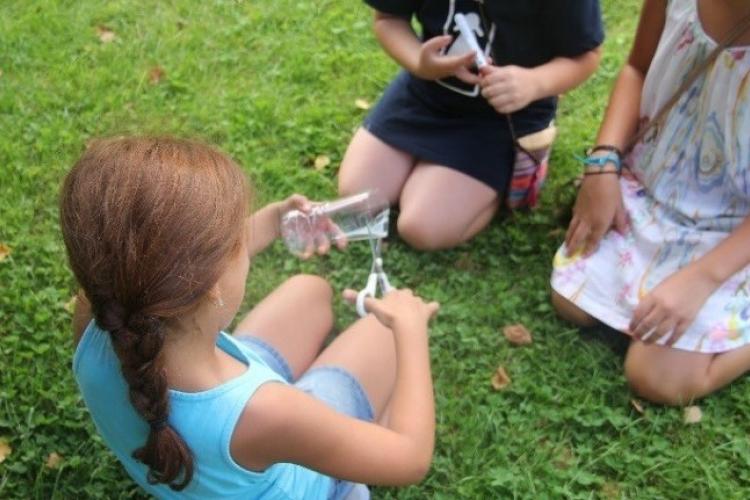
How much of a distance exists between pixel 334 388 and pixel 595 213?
0.85 m

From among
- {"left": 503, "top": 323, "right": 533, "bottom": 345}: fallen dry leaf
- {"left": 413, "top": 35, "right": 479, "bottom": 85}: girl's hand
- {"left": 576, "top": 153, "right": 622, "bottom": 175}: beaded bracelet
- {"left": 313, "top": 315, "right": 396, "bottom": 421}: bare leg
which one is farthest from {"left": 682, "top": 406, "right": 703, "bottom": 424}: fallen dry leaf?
{"left": 413, "top": 35, "right": 479, "bottom": 85}: girl's hand

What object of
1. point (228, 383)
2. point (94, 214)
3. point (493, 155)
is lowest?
point (493, 155)

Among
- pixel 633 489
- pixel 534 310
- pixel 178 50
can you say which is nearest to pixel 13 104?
pixel 178 50

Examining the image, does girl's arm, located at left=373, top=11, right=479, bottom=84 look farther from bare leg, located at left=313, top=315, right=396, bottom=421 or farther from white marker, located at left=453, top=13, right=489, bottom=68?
bare leg, located at left=313, top=315, right=396, bottom=421

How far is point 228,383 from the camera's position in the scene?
1.24 m

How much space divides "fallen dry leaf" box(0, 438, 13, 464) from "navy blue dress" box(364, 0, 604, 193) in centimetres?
131

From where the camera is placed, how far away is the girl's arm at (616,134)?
6.98ft

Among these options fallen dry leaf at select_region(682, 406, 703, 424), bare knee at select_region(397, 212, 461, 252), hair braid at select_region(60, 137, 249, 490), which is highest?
hair braid at select_region(60, 137, 249, 490)

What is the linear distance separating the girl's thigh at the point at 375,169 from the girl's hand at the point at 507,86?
442 millimetres

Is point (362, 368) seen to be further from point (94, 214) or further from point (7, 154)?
point (7, 154)

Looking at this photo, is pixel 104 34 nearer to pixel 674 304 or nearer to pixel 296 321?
pixel 296 321

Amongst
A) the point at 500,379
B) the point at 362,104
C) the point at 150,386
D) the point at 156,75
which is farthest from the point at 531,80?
the point at 156,75

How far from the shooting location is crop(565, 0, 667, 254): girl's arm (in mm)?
2127

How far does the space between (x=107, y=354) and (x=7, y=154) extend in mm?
1697
